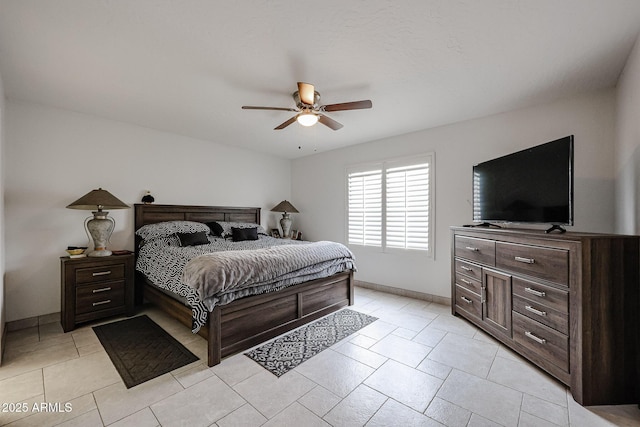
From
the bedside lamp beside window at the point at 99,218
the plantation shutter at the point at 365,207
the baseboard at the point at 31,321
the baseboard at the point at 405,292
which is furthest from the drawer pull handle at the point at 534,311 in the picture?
the baseboard at the point at 31,321

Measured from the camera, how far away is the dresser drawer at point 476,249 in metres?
2.72

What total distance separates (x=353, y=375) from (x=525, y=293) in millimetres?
1651

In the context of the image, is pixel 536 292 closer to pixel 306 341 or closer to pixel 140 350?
pixel 306 341

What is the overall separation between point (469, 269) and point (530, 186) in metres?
1.09

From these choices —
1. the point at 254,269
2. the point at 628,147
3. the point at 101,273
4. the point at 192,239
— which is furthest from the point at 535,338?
the point at 101,273

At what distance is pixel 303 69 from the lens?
7.68 feet

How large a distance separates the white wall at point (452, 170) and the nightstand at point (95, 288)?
10.7ft

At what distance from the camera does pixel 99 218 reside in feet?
10.7

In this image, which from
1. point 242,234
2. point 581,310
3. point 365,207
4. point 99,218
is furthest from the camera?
point 365,207

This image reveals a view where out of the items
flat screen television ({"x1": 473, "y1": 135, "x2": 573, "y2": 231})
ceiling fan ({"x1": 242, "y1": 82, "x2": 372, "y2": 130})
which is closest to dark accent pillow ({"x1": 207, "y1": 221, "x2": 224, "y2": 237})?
ceiling fan ({"x1": 242, "y1": 82, "x2": 372, "y2": 130})

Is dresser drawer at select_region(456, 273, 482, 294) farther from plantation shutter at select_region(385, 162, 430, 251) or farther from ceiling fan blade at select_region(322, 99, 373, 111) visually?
ceiling fan blade at select_region(322, 99, 373, 111)

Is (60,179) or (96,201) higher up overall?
(60,179)

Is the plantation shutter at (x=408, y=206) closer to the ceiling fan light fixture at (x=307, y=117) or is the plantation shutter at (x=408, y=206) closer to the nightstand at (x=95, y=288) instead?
the ceiling fan light fixture at (x=307, y=117)

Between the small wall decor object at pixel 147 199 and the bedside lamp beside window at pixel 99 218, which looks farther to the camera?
the small wall decor object at pixel 147 199
